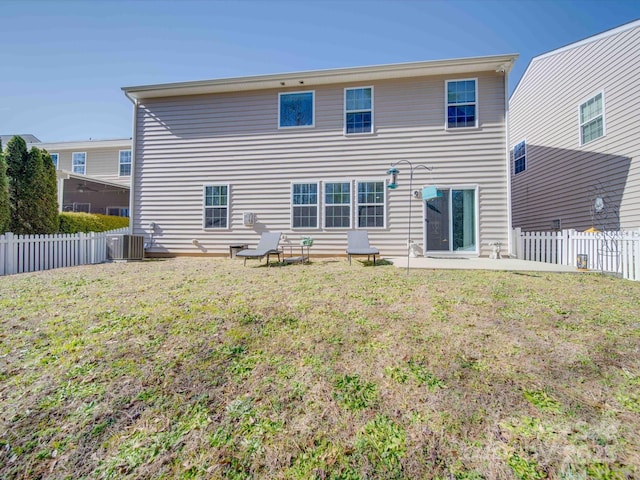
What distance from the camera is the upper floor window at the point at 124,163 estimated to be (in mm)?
16078

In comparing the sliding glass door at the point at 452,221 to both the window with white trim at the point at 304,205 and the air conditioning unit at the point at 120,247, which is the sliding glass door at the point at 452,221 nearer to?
the window with white trim at the point at 304,205

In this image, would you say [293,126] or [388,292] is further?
[293,126]

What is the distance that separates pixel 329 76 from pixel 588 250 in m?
8.60

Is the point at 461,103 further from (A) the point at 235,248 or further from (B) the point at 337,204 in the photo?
(A) the point at 235,248

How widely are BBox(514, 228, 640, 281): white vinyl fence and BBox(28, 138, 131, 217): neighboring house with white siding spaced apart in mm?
19023

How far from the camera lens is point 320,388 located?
2.23m

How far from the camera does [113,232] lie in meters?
9.37

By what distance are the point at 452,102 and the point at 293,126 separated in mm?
5058

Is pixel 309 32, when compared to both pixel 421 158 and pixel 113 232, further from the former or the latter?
pixel 113 232

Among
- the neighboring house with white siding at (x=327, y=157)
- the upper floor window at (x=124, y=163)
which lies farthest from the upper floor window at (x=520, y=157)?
the upper floor window at (x=124, y=163)

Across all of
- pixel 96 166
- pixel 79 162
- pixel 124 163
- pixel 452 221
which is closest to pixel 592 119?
pixel 452 221

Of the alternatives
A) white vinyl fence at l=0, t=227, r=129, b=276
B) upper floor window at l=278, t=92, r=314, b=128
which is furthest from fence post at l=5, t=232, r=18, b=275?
upper floor window at l=278, t=92, r=314, b=128

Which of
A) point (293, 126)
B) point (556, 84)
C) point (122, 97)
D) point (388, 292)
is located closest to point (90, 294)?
point (388, 292)

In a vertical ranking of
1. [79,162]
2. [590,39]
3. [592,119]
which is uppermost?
[590,39]
